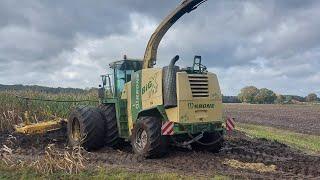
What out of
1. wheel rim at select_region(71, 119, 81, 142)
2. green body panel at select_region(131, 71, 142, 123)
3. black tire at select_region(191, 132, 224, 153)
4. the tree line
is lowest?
black tire at select_region(191, 132, 224, 153)

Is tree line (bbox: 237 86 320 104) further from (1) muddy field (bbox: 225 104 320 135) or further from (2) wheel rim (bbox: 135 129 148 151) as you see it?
(2) wheel rim (bbox: 135 129 148 151)

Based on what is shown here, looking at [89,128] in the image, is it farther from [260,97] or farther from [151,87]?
[260,97]

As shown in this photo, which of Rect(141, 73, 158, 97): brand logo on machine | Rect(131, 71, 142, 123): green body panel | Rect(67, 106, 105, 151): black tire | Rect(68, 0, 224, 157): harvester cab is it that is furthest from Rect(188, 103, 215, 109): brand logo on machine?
Rect(67, 106, 105, 151): black tire

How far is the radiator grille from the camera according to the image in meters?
12.6

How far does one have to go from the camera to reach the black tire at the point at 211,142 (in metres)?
13.6

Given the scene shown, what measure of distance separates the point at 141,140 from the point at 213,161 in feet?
6.70

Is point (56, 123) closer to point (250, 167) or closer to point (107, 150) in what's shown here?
point (107, 150)

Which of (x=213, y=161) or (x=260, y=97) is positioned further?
(x=260, y=97)

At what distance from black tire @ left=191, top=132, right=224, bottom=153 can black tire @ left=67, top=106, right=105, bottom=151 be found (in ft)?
9.42

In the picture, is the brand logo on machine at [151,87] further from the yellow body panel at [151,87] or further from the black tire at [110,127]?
the black tire at [110,127]

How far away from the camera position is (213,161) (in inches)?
484

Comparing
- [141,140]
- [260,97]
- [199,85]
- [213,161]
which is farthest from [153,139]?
[260,97]

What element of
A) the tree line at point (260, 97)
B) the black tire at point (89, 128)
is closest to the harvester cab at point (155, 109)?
the black tire at point (89, 128)

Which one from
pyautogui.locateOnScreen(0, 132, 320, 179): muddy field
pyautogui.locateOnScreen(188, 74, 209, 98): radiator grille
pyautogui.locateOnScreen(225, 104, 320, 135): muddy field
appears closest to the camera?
pyautogui.locateOnScreen(0, 132, 320, 179): muddy field
